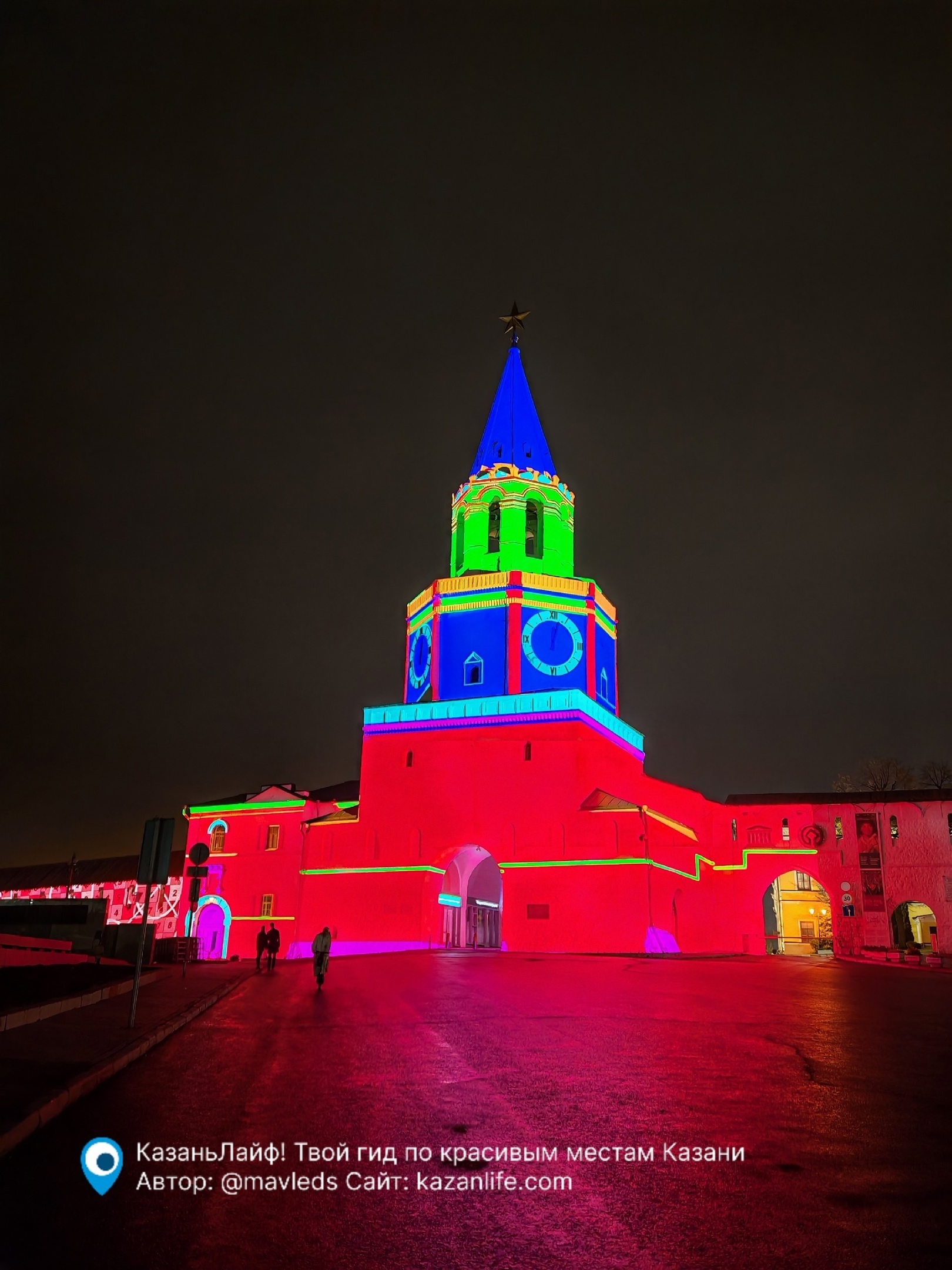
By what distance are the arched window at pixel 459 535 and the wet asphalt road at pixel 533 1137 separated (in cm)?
3167

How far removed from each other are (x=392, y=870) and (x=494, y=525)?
16.2m

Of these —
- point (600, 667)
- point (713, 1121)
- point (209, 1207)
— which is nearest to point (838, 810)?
point (600, 667)

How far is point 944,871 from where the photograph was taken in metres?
41.9

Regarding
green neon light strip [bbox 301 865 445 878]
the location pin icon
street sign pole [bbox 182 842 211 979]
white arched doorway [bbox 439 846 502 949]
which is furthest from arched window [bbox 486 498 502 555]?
the location pin icon

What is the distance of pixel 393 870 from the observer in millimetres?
36375

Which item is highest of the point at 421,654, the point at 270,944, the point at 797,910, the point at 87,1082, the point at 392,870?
the point at 421,654

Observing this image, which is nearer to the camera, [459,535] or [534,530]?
[534,530]

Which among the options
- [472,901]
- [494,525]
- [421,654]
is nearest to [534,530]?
[494,525]

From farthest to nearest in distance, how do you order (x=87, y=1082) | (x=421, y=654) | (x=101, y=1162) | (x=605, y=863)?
(x=421, y=654), (x=605, y=863), (x=87, y=1082), (x=101, y=1162)

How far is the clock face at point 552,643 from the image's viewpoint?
38375 mm

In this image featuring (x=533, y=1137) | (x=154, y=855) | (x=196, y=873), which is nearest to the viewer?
(x=533, y=1137)

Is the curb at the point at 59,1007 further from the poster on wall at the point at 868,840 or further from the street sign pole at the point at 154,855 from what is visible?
the poster on wall at the point at 868,840

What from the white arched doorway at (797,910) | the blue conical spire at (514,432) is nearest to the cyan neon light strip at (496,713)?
the blue conical spire at (514,432)

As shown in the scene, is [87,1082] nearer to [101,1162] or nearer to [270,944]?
[101,1162]
